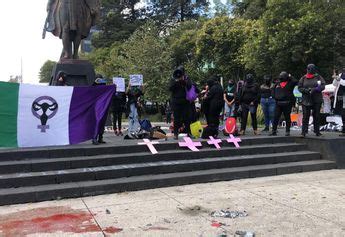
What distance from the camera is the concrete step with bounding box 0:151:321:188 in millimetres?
7383

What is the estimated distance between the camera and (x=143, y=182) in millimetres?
7797

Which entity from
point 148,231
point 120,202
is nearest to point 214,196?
point 120,202

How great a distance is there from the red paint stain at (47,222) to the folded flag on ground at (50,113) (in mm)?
2781

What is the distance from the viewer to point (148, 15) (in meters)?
55.6

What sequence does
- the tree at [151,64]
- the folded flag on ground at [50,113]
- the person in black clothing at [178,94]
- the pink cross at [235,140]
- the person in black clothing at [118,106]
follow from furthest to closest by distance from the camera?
the tree at [151,64], the person in black clothing at [118,106], the person in black clothing at [178,94], the pink cross at [235,140], the folded flag on ground at [50,113]

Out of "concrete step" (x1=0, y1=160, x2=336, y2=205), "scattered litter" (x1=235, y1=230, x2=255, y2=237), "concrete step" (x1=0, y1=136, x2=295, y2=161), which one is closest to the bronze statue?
"concrete step" (x1=0, y1=136, x2=295, y2=161)

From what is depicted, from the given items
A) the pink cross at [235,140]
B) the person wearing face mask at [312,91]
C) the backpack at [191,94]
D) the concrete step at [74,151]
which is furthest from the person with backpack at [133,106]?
the person wearing face mask at [312,91]

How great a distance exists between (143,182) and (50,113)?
280cm

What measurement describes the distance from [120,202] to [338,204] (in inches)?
134

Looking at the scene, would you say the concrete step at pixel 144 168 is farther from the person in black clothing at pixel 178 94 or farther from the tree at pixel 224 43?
the tree at pixel 224 43

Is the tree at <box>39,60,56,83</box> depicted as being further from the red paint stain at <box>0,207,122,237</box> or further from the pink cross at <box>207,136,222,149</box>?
the red paint stain at <box>0,207,122,237</box>

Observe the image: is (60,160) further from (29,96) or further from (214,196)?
(214,196)

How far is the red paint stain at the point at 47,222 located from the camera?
215 inches

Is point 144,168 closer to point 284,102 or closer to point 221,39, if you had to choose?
point 284,102
